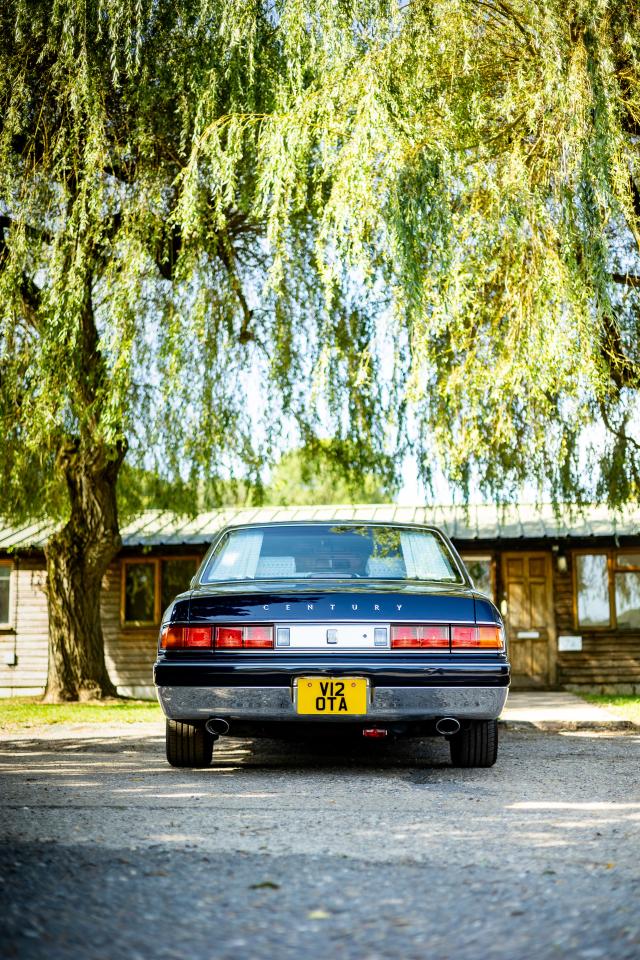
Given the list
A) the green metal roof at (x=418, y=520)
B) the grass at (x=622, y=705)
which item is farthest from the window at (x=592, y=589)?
the grass at (x=622, y=705)

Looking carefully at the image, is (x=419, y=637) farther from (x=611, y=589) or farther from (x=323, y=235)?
(x=611, y=589)

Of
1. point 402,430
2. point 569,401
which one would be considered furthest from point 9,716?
point 569,401

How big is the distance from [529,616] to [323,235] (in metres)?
10.9

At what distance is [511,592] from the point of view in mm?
17609

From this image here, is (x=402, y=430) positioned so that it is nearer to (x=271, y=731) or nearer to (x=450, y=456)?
(x=450, y=456)

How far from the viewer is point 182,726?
6.09 metres

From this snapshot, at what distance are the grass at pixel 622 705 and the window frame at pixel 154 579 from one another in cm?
771

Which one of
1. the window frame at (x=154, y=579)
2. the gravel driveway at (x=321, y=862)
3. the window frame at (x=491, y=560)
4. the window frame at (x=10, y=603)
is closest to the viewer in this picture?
the gravel driveway at (x=321, y=862)

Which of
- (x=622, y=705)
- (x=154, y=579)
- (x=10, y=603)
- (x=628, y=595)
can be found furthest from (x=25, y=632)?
(x=622, y=705)

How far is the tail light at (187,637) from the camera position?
5.74m

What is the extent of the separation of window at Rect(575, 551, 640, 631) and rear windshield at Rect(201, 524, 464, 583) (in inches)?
446

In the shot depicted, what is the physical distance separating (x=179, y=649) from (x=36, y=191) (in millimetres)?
6203

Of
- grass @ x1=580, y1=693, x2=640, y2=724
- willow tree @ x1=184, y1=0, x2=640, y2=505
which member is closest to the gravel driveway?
willow tree @ x1=184, y1=0, x2=640, y2=505

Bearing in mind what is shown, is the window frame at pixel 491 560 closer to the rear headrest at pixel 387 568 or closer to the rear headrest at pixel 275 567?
the rear headrest at pixel 387 568
